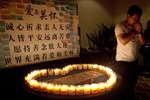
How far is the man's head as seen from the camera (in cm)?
242

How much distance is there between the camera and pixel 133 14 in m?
2.46

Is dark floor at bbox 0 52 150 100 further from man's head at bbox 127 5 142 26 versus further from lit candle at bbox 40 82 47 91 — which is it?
man's head at bbox 127 5 142 26

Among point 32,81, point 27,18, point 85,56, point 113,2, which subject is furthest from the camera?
point 113,2

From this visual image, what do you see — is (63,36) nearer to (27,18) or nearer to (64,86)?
(27,18)

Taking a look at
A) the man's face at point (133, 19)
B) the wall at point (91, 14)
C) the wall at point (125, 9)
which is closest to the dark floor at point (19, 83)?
the man's face at point (133, 19)

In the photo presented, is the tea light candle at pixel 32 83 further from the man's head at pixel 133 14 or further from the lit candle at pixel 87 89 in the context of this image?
the man's head at pixel 133 14

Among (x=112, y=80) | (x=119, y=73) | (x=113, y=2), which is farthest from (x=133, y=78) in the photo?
(x=113, y=2)

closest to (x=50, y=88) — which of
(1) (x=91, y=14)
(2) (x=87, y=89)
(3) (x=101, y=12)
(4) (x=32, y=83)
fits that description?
(4) (x=32, y=83)


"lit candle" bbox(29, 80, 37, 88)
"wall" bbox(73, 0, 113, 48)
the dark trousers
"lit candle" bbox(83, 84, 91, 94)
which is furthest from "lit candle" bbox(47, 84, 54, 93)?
"wall" bbox(73, 0, 113, 48)

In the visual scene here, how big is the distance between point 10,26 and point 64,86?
140 centimetres

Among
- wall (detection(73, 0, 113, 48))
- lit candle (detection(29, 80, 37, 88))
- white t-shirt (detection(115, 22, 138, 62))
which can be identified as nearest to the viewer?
lit candle (detection(29, 80, 37, 88))


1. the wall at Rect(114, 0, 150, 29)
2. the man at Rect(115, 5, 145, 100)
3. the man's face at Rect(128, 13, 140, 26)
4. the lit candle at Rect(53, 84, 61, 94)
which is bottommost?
the lit candle at Rect(53, 84, 61, 94)

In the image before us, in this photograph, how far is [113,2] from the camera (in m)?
5.86

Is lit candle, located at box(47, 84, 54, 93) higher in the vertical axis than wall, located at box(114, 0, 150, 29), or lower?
lower
